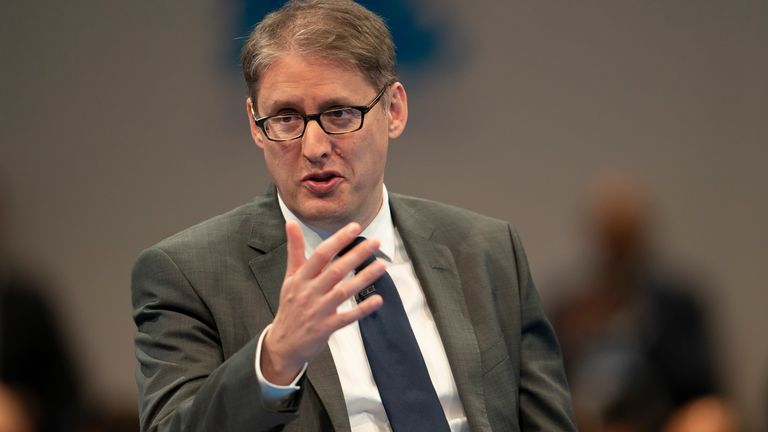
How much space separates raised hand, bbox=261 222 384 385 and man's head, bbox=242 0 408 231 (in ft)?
1.28

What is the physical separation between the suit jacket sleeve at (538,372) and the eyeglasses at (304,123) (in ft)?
1.80

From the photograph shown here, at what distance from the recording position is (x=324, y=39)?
2121 mm

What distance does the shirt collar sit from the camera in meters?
2.23

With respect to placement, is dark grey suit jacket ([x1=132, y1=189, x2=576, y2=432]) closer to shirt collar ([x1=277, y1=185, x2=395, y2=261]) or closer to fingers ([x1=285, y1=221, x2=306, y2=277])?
shirt collar ([x1=277, y1=185, x2=395, y2=261])

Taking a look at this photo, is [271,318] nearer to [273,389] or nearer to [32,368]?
[273,389]

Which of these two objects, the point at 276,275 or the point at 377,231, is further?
the point at 377,231

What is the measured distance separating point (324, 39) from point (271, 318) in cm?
57

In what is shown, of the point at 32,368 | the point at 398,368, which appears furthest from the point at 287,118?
the point at 32,368

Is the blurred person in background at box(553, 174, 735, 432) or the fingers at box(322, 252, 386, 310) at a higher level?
the fingers at box(322, 252, 386, 310)

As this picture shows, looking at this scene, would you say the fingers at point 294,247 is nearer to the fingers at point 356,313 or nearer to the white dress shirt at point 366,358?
the fingers at point 356,313

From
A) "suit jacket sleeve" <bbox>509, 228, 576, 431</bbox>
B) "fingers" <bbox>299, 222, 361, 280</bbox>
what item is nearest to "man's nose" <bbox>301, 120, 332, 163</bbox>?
"fingers" <bbox>299, 222, 361, 280</bbox>

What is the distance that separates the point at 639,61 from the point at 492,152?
2.25 ft

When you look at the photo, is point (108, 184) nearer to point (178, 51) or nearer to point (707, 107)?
point (178, 51)

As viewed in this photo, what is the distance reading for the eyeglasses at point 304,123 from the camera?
6.91ft
